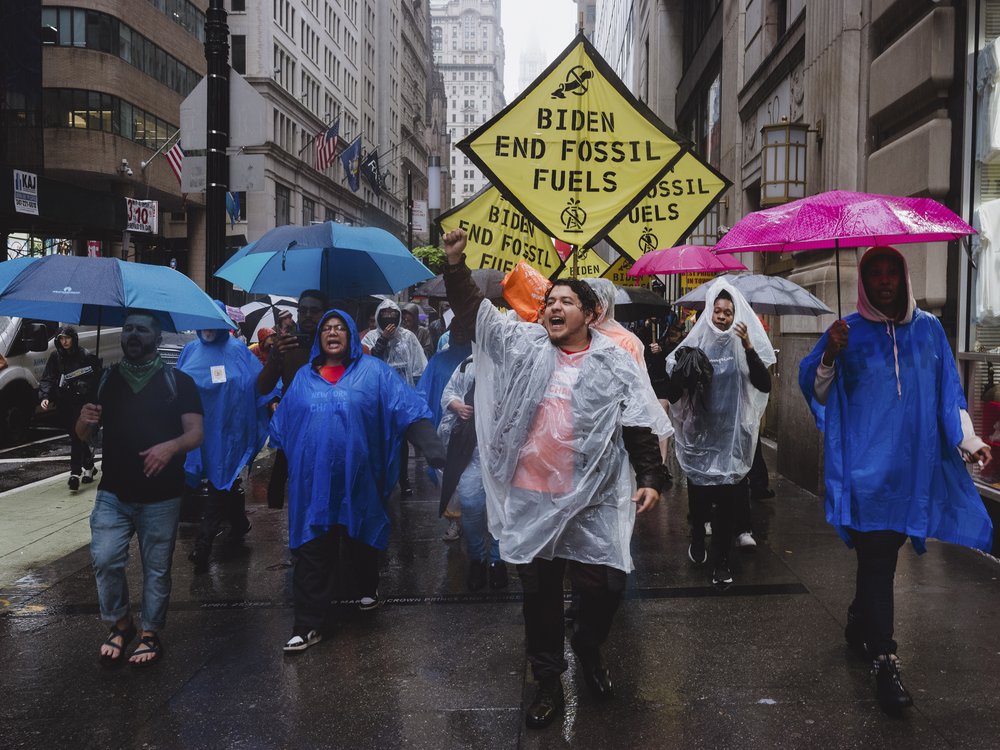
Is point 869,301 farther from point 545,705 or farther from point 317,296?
point 317,296

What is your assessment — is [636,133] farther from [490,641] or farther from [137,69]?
[137,69]

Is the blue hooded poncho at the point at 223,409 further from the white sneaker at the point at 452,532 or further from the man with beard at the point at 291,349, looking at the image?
the white sneaker at the point at 452,532

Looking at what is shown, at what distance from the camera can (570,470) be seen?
3.91 meters

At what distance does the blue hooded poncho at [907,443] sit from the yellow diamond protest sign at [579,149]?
2191mm

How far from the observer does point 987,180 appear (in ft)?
22.8

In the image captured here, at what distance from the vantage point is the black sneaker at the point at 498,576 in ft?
19.0

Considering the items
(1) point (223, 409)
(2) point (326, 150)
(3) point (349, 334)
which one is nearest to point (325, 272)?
(1) point (223, 409)

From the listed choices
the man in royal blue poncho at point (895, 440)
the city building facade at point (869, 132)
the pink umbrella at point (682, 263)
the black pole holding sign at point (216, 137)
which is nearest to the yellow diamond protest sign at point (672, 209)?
the city building facade at point (869, 132)

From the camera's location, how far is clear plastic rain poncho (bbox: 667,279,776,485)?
Result: 6.14m

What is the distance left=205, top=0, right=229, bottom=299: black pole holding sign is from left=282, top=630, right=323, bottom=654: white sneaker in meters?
4.67

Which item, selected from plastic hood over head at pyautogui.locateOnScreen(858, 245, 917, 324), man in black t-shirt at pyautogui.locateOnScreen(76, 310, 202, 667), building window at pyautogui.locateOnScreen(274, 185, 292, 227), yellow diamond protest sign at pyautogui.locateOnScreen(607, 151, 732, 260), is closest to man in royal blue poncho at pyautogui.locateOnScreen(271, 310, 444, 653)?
man in black t-shirt at pyautogui.locateOnScreen(76, 310, 202, 667)

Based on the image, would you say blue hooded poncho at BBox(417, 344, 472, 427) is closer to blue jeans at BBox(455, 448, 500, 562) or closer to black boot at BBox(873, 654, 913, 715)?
blue jeans at BBox(455, 448, 500, 562)

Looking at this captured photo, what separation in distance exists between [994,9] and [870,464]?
4.64m

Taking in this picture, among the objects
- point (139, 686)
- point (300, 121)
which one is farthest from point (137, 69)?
point (139, 686)
